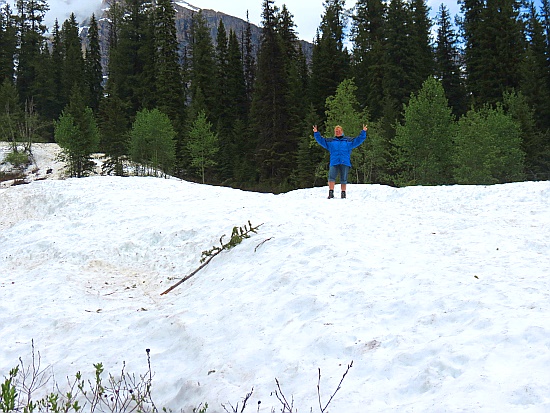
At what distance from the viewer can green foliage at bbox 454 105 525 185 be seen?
26953mm

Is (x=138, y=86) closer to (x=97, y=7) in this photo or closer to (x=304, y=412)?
(x=304, y=412)

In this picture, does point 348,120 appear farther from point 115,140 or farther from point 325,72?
point 115,140

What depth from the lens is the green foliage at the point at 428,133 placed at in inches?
1141

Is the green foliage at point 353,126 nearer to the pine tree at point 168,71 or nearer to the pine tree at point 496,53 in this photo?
the pine tree at point 496,53

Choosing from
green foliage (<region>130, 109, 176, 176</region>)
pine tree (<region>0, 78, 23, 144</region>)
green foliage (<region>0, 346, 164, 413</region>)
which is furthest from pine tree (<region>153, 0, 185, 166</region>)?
green foliage (<region>0, 346, 164, 413</region>)

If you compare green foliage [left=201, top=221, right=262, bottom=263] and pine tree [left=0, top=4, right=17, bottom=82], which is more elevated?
pine tree [left=0, top=4, right=17, bottom=82]

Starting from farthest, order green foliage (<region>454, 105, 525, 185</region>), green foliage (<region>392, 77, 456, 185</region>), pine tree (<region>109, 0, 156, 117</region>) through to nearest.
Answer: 1. pine tree (<region>109, 0, 156, 117</region>)
2. green foliage (<region>392, 77, 456, 185</region>)
3. green foliage (<region>454, 105, 525, 185</region>)

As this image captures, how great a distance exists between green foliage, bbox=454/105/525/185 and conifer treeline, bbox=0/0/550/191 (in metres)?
0.10

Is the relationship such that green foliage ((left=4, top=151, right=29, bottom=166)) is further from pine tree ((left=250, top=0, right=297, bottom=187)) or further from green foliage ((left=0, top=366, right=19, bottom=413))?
green foliage ((left=0, top=366, right=19, bottom=413))

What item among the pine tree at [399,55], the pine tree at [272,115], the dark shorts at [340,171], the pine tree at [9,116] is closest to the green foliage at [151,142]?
the pine tree at [272,115]

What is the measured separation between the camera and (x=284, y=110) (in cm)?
4475

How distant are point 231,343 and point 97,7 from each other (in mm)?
228063

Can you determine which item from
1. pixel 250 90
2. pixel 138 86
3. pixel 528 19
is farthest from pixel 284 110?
pixel 528 19

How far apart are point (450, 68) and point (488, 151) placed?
24.9 metres
